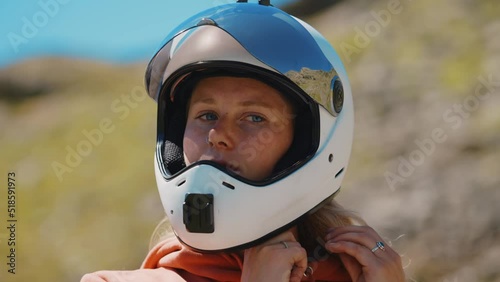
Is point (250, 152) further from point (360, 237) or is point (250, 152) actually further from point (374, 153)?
point (374, 153)

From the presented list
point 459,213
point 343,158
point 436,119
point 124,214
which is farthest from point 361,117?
point 343,158

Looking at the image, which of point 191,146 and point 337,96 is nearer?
point 191,146

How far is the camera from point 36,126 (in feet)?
22.7

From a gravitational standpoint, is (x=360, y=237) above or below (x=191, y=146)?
below

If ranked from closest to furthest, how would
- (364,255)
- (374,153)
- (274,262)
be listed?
(274,262) < (364,255) < (374,153)

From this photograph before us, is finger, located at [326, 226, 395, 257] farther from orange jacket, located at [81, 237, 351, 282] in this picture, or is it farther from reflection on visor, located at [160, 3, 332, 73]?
reflection on visor, located at [160, 3, 332, 73]

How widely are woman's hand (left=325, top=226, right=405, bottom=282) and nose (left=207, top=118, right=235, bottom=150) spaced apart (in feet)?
1.20

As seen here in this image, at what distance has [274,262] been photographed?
6.23ft

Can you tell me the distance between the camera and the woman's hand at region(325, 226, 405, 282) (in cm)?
199

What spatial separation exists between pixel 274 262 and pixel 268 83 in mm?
426

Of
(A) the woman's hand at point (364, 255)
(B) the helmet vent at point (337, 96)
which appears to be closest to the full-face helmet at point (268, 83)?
(B) the helmet vent at point (337, 96)

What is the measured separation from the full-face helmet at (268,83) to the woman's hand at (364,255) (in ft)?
0.35

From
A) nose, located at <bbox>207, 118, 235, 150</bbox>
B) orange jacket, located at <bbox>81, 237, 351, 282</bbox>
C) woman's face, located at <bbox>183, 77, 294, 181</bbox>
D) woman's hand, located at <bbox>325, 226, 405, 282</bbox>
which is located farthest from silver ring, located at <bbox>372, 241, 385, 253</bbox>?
nose, located at <bbox>207, 118, 235, 150</bbox>

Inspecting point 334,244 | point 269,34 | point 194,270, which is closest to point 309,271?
point 334,244
